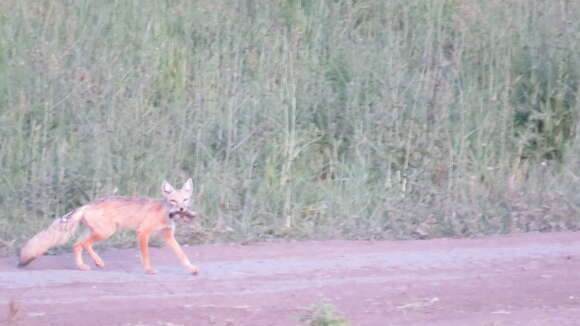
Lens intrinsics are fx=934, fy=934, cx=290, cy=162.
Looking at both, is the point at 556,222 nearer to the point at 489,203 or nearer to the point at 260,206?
the point at 489,203

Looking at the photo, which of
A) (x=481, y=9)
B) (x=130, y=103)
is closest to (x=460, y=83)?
(x=481, y=9)

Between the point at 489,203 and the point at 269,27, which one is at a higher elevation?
the point at 269,27

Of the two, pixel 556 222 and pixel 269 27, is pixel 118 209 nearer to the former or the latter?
pixel 556 222

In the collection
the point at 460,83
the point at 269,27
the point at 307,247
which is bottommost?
the point at 307,247

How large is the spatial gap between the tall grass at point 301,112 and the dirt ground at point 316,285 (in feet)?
2.94

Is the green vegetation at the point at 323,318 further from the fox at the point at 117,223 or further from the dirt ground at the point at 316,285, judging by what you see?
the fox at the point at 117,223

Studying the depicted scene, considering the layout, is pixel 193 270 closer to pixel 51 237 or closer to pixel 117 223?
pixel 117 223

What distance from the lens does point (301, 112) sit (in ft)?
41.8

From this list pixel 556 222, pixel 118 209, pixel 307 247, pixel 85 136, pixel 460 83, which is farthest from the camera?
pixel 460 83

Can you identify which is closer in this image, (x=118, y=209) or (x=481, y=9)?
(x=118, y=209)

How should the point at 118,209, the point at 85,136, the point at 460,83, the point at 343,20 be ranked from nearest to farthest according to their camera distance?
the point at 118,209, the point at 85,136, the point at 460,83, the point at 343,20

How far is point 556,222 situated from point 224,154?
4131 mm

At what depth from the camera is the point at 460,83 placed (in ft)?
44.9

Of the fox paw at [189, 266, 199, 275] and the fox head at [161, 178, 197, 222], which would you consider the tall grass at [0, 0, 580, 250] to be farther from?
the fox paw at [189, 266, 199, 275]
